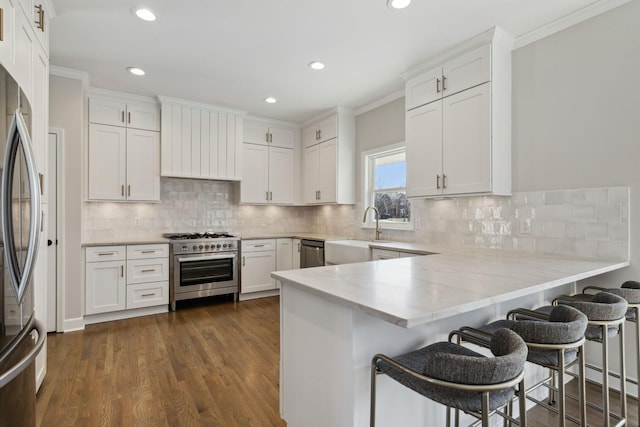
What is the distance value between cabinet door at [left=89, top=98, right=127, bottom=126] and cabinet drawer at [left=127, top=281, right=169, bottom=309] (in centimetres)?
197

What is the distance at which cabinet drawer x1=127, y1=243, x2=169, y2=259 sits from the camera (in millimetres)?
3775

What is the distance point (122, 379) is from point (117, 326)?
4.53ft

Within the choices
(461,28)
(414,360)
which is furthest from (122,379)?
(461,28)

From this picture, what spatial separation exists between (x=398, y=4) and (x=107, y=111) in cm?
348

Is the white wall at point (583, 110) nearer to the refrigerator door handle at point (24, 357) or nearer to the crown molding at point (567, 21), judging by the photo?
the crown molding at point (567, 21)

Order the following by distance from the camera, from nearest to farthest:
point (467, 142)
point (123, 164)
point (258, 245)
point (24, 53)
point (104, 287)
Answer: point (24, 53)
point (467, 142)
point (104, 287)
point (123, 164)
point (258, 245)

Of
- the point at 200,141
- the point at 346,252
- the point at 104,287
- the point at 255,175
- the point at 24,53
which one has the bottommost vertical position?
the point at 104,287

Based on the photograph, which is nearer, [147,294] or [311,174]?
[147,294]

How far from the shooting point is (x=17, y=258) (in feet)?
3.66

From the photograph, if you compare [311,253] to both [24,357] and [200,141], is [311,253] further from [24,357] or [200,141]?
[24,357]

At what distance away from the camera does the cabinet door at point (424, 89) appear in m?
3.05

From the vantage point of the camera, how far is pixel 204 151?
4449 mm

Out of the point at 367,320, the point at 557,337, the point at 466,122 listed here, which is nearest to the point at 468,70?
the point at 466,122

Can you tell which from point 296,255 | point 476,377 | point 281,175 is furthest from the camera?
point 281,175
